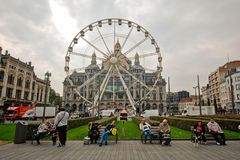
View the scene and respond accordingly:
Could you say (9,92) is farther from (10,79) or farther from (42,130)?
(42,130)

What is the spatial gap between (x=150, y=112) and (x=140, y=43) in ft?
67.4

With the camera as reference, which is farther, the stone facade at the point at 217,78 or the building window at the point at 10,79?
the stone facade at the point at 217,78

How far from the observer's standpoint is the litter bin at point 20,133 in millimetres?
12078

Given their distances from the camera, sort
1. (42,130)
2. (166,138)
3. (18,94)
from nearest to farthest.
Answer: (166,138)
(42,130)
(18,94)

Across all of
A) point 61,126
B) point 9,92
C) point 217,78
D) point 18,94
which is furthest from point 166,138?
point 217,78

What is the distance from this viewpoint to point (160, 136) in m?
12.1

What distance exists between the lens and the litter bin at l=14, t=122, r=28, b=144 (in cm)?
1208

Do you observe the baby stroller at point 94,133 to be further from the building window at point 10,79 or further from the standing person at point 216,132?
the building window at point 10,79

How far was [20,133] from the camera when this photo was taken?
12.2 metres

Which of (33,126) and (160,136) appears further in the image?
(33,126)

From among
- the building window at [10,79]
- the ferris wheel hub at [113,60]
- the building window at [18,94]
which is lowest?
the building window at [18,94]

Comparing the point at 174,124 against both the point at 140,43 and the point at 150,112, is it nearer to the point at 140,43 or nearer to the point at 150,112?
the point at 140,43

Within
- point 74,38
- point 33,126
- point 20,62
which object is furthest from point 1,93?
point 33,126

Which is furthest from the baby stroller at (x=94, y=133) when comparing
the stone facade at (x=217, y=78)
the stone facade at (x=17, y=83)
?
the stone facade at (x=217, y=78)
